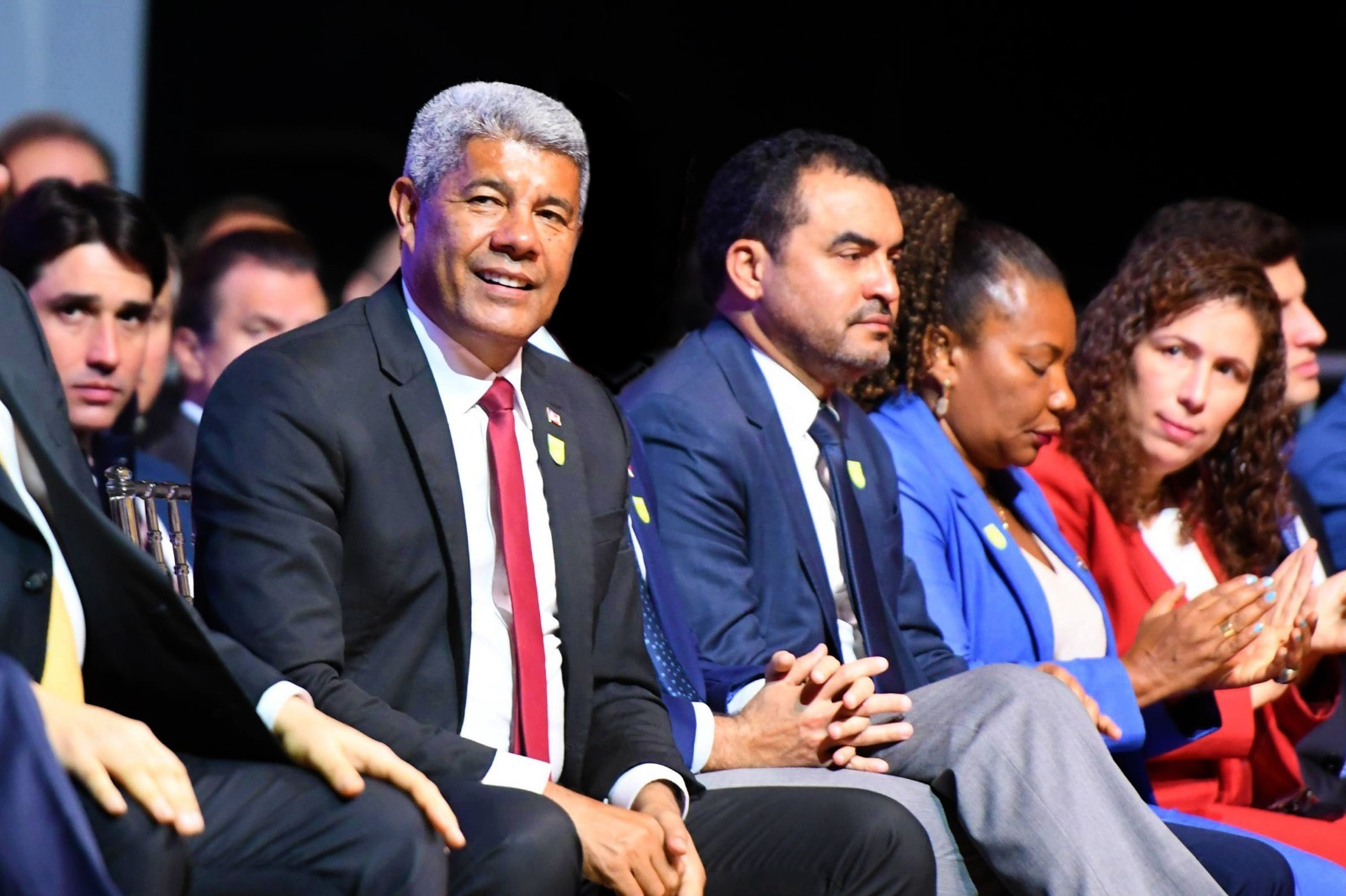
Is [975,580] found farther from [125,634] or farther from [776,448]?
[125,634]

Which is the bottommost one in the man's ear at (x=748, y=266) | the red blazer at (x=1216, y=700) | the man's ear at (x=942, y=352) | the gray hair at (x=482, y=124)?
the red blazer at (x=1216, y=700)

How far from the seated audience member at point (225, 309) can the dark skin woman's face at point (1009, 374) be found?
149 centimetres

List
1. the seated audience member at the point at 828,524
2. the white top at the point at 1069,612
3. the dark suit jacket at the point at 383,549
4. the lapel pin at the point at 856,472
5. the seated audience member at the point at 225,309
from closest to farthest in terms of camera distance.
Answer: the dark suit jacket at the point at 383,549, the seated audience member at the point at 828,524, the lapel pin at the point at 856,472, the white top at the point at 1069,612, the seated audience member at the point at 225,309

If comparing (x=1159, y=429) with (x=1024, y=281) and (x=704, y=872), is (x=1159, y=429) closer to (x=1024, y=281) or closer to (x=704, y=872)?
(x=1024, y=281)

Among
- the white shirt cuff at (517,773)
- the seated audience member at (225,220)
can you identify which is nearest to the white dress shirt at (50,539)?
the white shirt cuff at (517,773)

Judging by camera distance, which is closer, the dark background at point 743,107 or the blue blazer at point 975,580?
the blue blazer at point 975,580

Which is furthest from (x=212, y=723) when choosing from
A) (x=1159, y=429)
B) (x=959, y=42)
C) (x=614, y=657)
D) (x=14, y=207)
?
(x=959, y=42)

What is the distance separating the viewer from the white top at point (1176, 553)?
3855 mm

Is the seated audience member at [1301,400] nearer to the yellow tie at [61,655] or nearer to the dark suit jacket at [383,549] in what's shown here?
the dark suit jacket at [383,549]

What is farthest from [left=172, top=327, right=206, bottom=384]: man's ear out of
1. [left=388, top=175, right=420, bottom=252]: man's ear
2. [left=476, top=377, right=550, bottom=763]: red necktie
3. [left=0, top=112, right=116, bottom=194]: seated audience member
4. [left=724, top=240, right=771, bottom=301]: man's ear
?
[left=476, top=377, right=550, bottom=763]: red necktie

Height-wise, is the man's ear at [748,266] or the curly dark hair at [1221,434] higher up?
the man's ear at [748,266]

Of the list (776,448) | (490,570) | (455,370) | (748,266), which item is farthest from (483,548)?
(748,266)

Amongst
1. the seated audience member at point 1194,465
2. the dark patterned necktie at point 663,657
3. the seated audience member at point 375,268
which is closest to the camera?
the dark patterned necktie at point 663,657

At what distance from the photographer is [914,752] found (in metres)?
2.69
